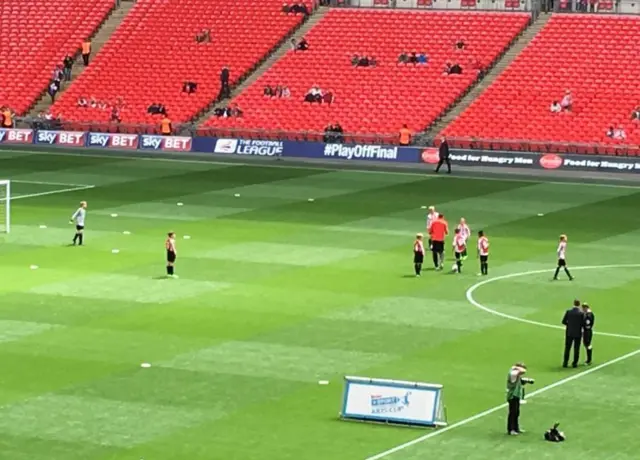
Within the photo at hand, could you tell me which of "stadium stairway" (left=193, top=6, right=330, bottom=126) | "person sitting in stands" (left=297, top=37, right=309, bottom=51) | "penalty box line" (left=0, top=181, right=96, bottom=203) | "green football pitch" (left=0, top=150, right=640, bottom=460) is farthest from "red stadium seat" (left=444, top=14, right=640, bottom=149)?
"penalty box line" (left=0, top=181, right=96, bottom=203)

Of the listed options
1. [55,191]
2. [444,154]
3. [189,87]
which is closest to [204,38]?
[189,87]

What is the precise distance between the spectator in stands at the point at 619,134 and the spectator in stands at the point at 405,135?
1005cm

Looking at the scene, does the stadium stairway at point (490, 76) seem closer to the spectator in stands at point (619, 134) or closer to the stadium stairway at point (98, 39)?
the spectator in stands at point (619, 134)

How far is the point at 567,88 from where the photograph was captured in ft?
289

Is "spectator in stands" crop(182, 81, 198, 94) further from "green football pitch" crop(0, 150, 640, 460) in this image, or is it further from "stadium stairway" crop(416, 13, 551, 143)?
"green football pitch" crop(0, 150, 640, 460)

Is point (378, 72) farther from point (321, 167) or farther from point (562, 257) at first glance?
point (562, 257)

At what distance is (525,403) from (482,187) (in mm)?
38568

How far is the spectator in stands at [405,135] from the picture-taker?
85.6m

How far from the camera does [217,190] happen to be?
74.6 metres

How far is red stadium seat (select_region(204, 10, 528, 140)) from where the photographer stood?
89812 millimetres

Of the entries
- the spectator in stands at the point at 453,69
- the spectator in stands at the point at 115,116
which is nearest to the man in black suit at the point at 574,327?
the spectator in stands at the point at 453,69

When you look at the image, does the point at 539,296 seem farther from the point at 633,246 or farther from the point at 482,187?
the point at 482,187

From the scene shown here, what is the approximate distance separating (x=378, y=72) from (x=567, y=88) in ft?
35.7

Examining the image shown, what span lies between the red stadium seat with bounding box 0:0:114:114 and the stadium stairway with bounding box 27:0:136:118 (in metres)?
0.33
